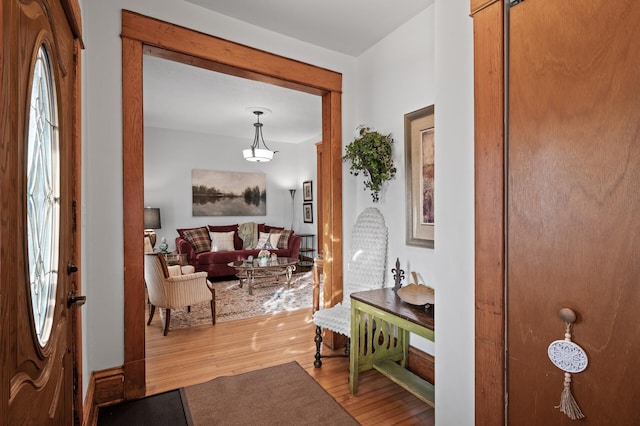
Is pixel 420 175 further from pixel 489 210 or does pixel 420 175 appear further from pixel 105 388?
pixel 105 388

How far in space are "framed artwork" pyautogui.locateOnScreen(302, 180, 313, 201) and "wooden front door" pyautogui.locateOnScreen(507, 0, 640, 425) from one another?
21.1 feet

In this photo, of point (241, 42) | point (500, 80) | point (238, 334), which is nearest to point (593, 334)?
point (500, 80)

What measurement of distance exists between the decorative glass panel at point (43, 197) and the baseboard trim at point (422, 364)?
A: 233 centimetres

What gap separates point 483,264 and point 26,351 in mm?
1404

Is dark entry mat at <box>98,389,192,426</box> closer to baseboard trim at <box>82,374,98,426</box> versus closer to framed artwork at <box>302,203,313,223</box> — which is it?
baseboard trim at <box>82,374,98,426</box>

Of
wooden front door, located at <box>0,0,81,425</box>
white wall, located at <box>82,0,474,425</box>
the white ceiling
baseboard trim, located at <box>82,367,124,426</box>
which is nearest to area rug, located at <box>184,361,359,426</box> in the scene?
baseboard trim, located at <box>82,367,124,426</box>

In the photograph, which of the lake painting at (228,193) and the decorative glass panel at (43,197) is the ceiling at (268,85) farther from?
the decorative glass panel at (43,197)

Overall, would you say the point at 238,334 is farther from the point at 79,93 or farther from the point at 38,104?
the point at 38,104

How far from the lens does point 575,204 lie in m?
0.94

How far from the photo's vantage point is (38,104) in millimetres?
1062

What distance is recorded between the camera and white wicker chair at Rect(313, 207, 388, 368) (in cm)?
275

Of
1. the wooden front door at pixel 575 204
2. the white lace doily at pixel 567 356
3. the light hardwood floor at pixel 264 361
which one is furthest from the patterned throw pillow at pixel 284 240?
the white lace doily at pixel 567 356

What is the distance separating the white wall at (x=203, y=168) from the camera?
6504mm

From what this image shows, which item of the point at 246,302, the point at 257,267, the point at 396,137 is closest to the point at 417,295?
Answer: the point at 396,137
